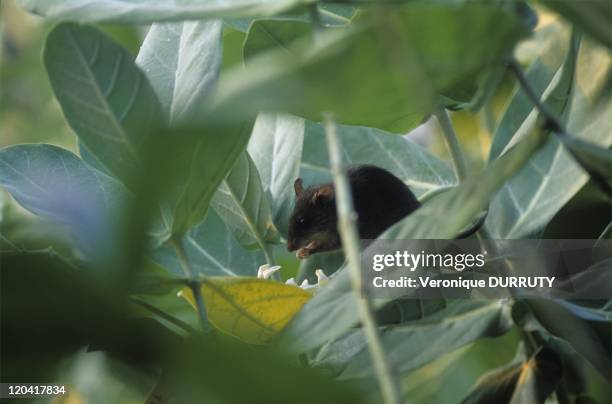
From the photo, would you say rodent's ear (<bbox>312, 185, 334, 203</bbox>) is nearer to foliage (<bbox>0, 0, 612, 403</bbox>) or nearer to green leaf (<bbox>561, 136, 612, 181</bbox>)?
foliage (<bbox>0, 0, 612, 403</bbox>)

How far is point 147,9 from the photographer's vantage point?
652 mm

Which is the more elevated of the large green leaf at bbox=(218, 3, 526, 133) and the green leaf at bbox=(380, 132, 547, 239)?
the large green leaf at bbox=(218, 3, 526, 133)

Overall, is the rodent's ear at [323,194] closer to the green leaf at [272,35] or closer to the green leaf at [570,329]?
the green leaf at [272,35]

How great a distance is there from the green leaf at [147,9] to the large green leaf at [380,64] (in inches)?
6.4

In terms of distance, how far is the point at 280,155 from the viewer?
93 cm

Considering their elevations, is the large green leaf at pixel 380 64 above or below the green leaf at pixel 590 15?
above

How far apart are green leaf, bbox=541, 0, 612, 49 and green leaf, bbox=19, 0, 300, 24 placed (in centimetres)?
17

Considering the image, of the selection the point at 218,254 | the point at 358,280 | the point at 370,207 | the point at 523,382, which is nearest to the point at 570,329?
the point at 523,382

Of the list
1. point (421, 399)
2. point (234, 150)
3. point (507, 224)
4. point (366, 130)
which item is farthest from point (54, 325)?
point (366, 130)

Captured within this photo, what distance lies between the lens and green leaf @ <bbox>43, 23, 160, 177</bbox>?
60cm

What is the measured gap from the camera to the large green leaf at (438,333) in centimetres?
64

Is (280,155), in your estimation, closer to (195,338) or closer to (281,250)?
(281,250)

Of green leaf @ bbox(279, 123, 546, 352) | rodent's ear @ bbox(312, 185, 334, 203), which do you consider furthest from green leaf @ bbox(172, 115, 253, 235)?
rodent's ear @ bbox(312, 185, 334, 203)

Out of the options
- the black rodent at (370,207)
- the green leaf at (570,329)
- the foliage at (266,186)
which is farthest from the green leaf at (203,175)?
the black rodent at (370,207)
